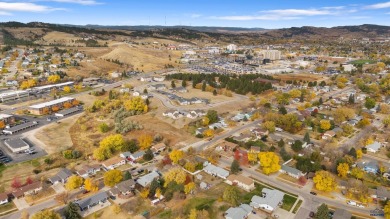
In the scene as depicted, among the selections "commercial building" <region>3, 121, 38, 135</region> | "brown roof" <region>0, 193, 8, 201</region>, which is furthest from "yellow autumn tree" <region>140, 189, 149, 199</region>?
"commercial building" <region>3, 121, 38, 135</region>

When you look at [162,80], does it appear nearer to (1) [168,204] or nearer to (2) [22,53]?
(1) [168,204]

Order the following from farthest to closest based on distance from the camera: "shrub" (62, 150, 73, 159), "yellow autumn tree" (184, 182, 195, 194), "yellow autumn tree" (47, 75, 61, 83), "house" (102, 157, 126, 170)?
"yellow autumn tree" (47, 75, 61, 83) → "shrub" (62, 150, 73, 159) → "house" (102, 157, 126, 170) → "yellow autumn tree" (184, 182, 195, 194)

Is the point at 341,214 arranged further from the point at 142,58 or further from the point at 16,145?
the point at 142,58

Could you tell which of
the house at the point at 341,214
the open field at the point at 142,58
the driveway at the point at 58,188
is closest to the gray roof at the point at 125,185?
the driveway at the point at 58,188

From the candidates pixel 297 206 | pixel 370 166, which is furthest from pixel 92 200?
pixel 370 166

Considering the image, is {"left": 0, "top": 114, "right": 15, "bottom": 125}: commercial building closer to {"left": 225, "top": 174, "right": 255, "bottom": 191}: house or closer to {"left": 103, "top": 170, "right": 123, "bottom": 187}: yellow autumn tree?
{"left": 103, "top": 170, "right": 123, "bottom": 187}: yellow autumn tree

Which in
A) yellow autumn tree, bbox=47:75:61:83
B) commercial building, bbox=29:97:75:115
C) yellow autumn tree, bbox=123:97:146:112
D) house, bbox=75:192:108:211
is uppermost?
yellow autumn tree, bbox=47:75:61:83
